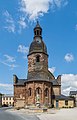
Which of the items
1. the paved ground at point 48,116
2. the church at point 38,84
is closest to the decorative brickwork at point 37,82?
the church at point 38,84

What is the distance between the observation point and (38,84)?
52.8 m

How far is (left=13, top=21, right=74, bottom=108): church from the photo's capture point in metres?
52.6

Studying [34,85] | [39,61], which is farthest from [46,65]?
[34,85]

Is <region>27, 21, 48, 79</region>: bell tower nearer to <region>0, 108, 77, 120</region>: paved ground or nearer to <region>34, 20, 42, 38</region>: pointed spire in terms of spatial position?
<region>34, 20, 42, 38</region>: pointed spire

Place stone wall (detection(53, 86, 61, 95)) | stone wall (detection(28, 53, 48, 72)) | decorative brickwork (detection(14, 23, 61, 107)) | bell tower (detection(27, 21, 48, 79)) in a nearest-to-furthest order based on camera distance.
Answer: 1. decorative brickwork (detection(14, 23, 61, 107))
2. bell tower (detection(27, 21, 48, 79))
3. stone wall (detection(28, 53, 48, 72))
4. stone wall (detection(53, 86, 61, 95))

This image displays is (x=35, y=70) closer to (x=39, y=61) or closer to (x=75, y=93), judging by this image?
(x=39, y=61)

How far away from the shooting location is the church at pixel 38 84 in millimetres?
52625

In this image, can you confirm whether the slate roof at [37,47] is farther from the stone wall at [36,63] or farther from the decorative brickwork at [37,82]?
the stone wall at [36,63]

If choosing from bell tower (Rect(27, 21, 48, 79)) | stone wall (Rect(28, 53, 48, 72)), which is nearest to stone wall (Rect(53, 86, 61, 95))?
bell tower (Rect(27, 21, 48, 79))

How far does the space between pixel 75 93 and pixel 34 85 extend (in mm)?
39694

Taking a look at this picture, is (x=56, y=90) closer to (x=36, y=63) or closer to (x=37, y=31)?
(x=36, y=63)

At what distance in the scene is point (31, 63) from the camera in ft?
189

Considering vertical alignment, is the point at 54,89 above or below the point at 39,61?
below

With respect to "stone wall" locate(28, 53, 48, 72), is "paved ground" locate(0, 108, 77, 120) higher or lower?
lower
